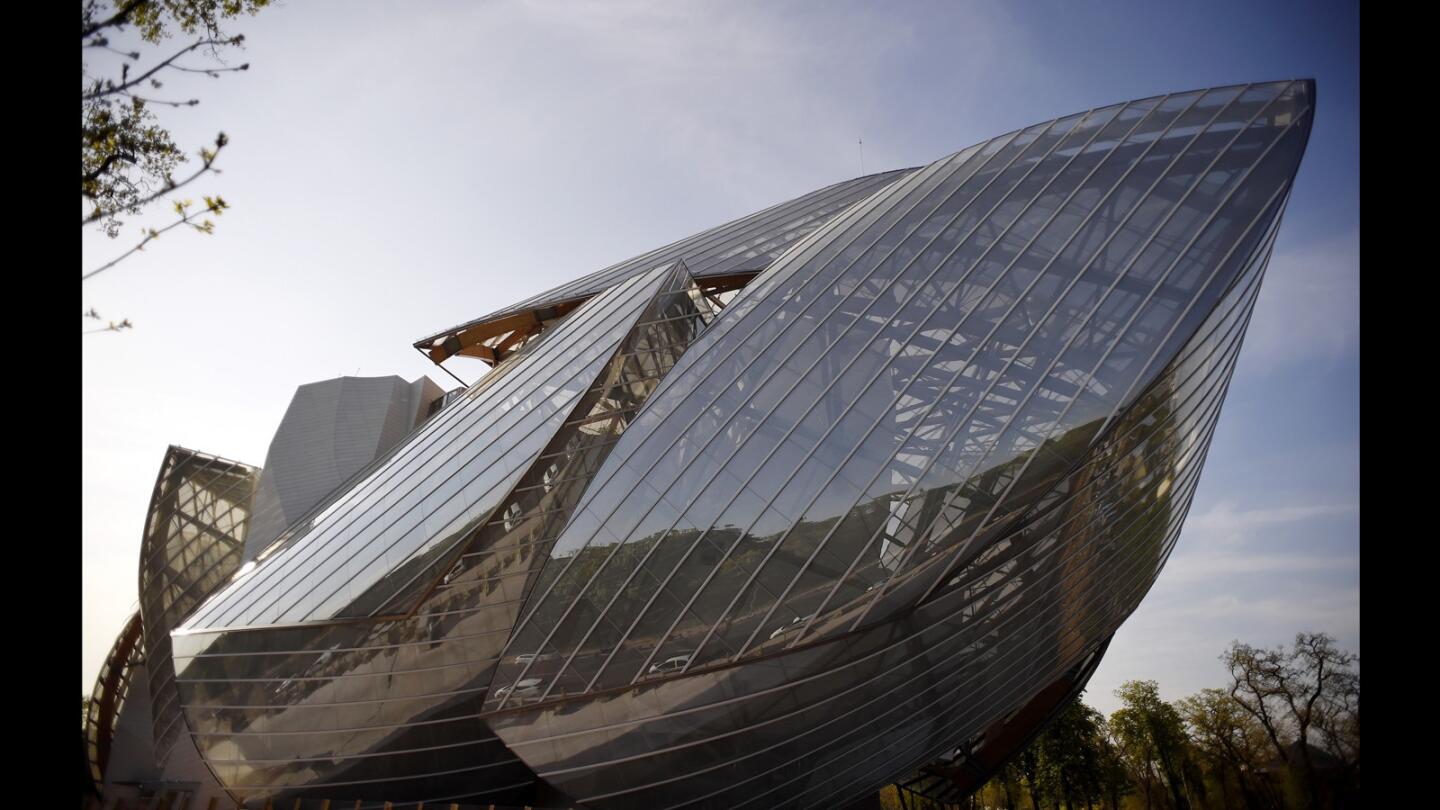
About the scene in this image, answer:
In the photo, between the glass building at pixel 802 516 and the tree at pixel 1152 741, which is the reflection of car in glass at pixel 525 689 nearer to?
the glass building at pixel 802 516

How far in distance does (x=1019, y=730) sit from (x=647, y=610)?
70.8 ft

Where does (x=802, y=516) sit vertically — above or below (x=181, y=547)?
below

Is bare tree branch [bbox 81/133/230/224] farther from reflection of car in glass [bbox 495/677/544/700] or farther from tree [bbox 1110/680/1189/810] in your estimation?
tree [bbox 1110/680/1189/810]

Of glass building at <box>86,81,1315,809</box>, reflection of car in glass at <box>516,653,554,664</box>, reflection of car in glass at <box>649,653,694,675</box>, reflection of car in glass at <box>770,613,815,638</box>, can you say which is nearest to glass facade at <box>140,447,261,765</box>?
glass building at <box>86,81,1315,809</box>

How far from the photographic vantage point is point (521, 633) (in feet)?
57.4

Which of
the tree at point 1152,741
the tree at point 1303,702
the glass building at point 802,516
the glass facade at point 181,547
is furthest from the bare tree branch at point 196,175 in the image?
the tree at point 1152,741

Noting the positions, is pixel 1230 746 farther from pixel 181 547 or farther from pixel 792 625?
pixel 181 547

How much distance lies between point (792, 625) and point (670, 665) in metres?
2.83

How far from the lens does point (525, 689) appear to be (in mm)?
16938

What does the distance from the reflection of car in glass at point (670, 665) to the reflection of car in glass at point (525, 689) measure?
287 cm

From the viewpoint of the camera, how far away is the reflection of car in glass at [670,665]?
51.5ft

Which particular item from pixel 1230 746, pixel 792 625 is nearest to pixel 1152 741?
pixel 1230 746
